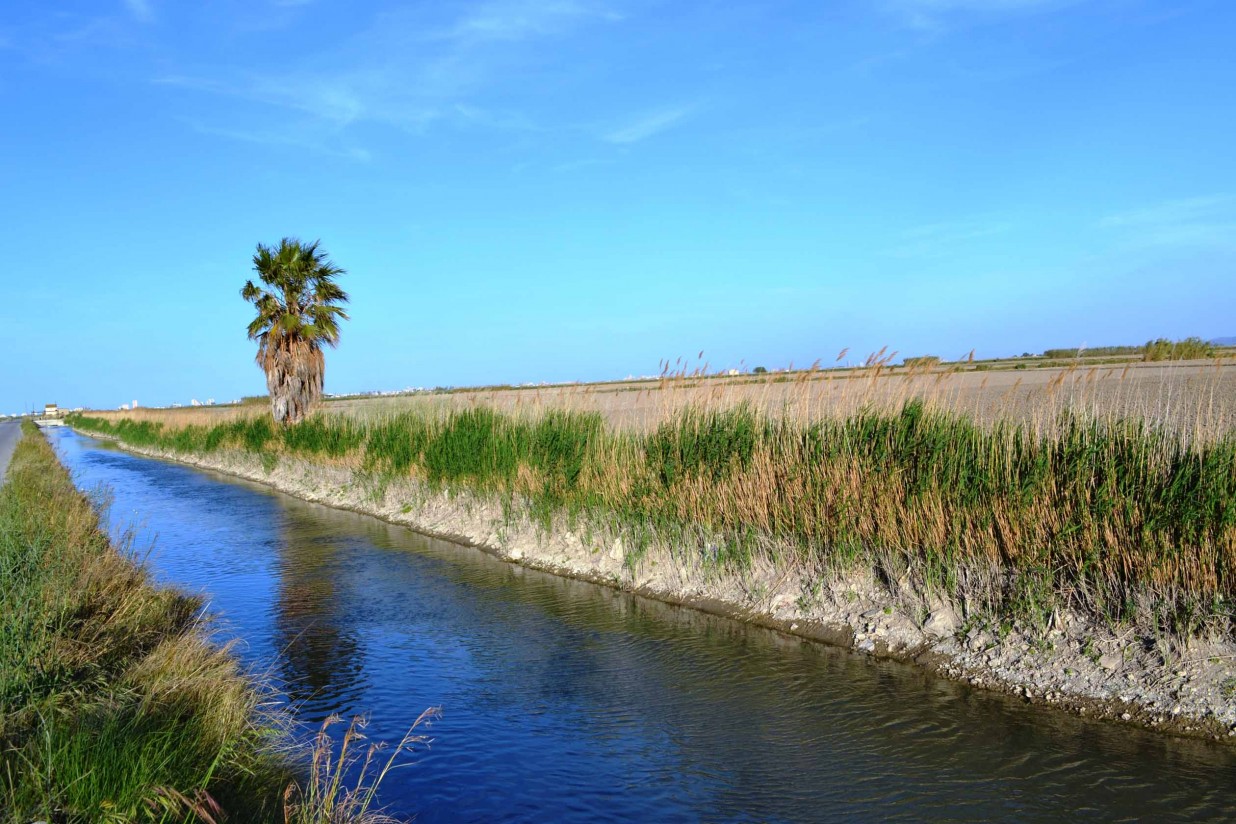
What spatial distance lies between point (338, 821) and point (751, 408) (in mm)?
7460

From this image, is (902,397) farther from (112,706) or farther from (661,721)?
(112,706)

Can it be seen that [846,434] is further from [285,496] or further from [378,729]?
[285,496]

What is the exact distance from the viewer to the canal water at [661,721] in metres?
5.07

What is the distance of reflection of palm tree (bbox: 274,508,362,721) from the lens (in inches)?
276

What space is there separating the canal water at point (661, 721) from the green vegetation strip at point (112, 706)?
909mm

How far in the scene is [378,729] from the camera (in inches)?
245

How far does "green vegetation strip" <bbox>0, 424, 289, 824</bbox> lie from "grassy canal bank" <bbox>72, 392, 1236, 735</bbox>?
509 centimetres

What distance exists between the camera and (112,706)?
15.5 ft

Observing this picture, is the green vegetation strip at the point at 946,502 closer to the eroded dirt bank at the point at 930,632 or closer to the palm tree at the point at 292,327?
the eroded dirt bank at the point at 930,632

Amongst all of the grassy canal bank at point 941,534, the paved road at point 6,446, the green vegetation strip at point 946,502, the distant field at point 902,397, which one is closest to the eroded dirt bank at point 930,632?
the grassy canal bank at point 941,534

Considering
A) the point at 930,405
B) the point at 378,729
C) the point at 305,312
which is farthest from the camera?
the point at 305,312

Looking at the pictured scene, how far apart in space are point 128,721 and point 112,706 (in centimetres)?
30

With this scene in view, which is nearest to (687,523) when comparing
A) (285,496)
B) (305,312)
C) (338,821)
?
(338,821)

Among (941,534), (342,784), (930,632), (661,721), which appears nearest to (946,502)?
(941,534)
